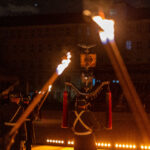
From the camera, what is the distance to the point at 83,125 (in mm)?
5207

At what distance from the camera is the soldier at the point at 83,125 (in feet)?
17.1

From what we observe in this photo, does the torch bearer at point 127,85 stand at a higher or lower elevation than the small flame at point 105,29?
lower

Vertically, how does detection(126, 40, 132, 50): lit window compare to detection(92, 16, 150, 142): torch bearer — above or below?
above

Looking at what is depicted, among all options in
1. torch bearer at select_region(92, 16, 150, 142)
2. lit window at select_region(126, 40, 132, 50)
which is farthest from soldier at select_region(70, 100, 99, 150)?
lit window at select_region(126, 40, 132, 50)

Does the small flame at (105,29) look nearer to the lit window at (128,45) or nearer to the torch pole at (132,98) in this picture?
the torch pole at (132,98)

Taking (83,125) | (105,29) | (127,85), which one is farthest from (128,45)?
(127,85)

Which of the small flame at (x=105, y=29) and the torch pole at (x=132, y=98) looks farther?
the small flame at (x=105, y=29)

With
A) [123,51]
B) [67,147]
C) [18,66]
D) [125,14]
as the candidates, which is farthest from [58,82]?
[67,147]

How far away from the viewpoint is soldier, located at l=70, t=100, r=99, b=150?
522cm

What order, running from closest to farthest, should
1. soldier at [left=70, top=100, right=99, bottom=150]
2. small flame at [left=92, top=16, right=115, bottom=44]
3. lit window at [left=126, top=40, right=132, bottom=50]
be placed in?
small flame at [left=92, top=16, right=115, bottom=44] < soldier at [left=70, top=100, right=99, bottom=150] < lit window at [left=126, top=40, right=132, bottom=50]

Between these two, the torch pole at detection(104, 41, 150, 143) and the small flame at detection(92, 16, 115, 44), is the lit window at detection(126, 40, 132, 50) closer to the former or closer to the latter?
the small flame at detection(92, 16, 115, 44)

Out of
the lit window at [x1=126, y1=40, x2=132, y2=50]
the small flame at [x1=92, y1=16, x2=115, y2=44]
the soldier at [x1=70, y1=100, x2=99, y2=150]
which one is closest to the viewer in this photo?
the small flame at [x1=92, y1=16, x2=115, y2=44]

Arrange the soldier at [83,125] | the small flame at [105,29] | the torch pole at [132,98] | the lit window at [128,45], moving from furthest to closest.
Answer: the lit window at [128,45] → the soldier at [83,125] → the small flame at [105,29] → the torch pole at [132,98]

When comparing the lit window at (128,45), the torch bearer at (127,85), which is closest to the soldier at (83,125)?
the torch bearer at (127,85)
